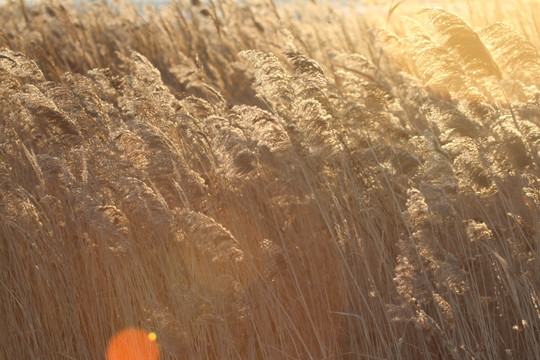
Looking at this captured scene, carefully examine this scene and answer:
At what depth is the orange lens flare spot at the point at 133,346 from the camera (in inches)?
127

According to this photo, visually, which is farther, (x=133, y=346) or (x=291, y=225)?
(x=291, y=225)

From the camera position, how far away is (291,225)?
12.7 ft

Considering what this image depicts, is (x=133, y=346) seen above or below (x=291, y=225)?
below

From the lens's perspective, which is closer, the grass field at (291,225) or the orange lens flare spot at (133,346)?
the grass field at (291,225)

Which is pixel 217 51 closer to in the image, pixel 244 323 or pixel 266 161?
pixel 266 161

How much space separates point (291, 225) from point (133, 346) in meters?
1.21

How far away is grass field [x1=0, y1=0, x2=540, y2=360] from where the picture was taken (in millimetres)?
2896

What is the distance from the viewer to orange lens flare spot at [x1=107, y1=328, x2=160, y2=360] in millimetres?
3236

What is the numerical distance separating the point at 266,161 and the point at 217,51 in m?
5.04

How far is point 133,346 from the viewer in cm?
327

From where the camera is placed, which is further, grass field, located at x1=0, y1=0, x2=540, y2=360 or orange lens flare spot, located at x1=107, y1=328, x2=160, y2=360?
orange lens flare spot, located at x1=107, y1=328, x2=160, y2=360

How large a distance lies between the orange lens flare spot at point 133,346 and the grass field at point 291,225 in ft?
0.03

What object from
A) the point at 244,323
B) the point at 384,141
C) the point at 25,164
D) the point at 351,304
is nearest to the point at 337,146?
the point at 384,141

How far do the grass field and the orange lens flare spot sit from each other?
1 cm
